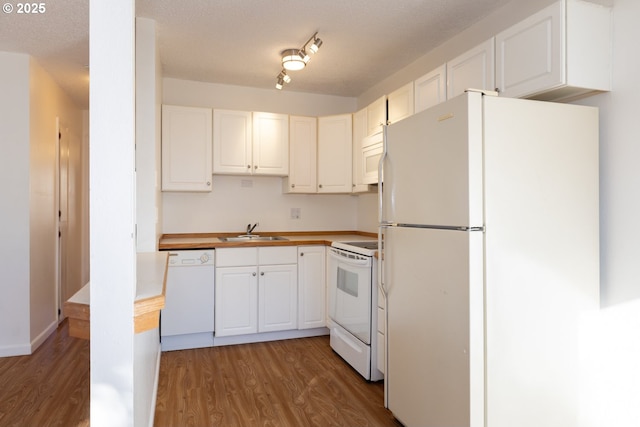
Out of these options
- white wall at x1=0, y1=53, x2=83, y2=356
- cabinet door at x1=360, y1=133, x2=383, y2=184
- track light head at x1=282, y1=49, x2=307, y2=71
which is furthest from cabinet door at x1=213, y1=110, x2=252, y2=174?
white wall at x1=0, y1=53, x2=83, y2=356

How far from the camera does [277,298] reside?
11.9ft

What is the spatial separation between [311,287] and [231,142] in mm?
1562

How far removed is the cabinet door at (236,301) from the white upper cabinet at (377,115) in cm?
161

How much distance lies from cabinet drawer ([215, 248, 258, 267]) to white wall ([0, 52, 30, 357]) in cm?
160

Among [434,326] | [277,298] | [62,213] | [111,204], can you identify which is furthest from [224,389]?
[62,213]

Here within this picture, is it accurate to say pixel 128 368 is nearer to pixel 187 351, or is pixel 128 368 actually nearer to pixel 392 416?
pixel 392 416

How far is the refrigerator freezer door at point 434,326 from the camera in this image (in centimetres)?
171

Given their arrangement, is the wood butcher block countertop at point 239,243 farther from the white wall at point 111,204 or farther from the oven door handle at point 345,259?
the white wall at point 111,204

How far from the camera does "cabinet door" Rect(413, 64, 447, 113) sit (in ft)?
8.53

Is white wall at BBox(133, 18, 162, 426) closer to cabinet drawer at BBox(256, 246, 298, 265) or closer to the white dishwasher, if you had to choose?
the white dishwasher

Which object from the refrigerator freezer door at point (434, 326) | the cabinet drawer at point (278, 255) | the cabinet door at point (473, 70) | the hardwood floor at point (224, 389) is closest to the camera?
the refrigerator freezer door at point (434, 326)

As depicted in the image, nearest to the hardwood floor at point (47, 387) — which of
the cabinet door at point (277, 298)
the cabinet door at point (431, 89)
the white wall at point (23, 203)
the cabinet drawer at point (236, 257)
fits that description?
the white wall at point (23, 203)

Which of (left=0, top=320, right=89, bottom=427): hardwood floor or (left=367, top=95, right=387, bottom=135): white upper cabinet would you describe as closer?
(left=0, top=320, right=89, bottom=427): hardwood floor

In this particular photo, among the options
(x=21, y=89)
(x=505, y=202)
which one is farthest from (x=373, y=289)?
(x=21, y=89)
